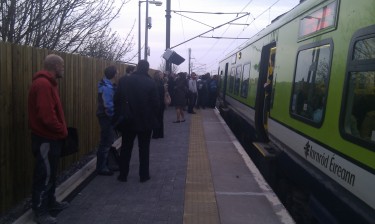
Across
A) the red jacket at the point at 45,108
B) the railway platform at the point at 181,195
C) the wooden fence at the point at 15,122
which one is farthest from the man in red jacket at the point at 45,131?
the wooden fence at the point at 15,122

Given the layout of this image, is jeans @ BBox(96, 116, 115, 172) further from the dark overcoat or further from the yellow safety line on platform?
the yellow safety line on platform

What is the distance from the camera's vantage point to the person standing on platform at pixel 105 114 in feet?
22.0

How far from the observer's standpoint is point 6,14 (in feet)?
22.9

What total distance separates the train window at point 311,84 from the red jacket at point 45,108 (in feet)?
8.96

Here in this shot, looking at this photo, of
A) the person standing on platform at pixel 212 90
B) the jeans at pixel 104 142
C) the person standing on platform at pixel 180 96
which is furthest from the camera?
the person standing on platform at pixel 212 90

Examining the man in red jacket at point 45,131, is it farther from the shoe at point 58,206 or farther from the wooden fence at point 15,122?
the wooden fence at point 15,122

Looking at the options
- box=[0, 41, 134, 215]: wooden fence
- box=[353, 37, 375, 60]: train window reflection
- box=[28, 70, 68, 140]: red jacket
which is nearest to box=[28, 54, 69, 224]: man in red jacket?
box=[28, 70, 68, 140]: red jacket

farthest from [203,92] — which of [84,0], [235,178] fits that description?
[235,178]

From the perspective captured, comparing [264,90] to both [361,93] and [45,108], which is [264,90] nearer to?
[361,93]

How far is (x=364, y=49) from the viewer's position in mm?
3793

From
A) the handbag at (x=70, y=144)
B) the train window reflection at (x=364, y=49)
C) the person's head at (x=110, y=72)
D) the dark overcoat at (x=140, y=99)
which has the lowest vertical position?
the handbag at (x=70, y=144)

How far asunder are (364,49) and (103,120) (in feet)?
13.6

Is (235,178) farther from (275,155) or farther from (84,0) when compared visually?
(84,0)

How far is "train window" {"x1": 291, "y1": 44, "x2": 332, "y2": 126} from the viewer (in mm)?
4844
